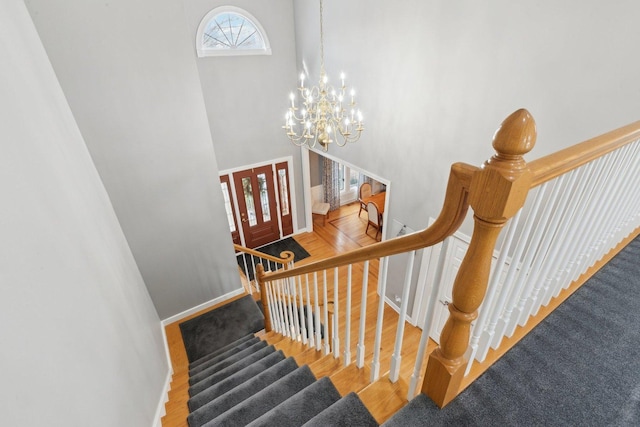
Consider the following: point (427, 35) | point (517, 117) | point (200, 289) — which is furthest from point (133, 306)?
point (427, 35)

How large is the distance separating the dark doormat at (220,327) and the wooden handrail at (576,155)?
3.85 m

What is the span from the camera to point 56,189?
1.55 meters

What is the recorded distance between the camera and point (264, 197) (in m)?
6.54

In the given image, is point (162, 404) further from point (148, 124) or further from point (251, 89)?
point (251, 89)

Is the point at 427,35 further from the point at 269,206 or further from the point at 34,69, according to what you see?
the point at 269,206

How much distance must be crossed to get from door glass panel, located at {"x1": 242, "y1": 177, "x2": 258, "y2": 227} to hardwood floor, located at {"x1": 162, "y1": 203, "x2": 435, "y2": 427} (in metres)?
1.16

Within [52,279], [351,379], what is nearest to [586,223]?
[351,379]

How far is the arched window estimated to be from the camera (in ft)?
15.6

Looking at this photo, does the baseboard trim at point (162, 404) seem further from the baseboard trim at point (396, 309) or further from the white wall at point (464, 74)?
the white wall at point (464, 74)

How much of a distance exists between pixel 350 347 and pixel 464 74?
114 inches

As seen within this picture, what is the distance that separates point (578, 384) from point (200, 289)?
4.06m

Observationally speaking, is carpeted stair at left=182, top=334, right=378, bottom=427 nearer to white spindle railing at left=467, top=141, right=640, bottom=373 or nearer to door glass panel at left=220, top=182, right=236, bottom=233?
white spindle railing at left=467, top=141, right=640, bottom=373

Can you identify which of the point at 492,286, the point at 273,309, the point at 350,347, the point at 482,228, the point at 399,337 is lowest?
the point at 273,309

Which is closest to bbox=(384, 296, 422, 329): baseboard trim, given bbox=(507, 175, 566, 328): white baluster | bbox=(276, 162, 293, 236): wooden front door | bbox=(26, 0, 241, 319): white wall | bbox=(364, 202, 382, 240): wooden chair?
bbox=(364, 202, 382, 240): wooden chair
